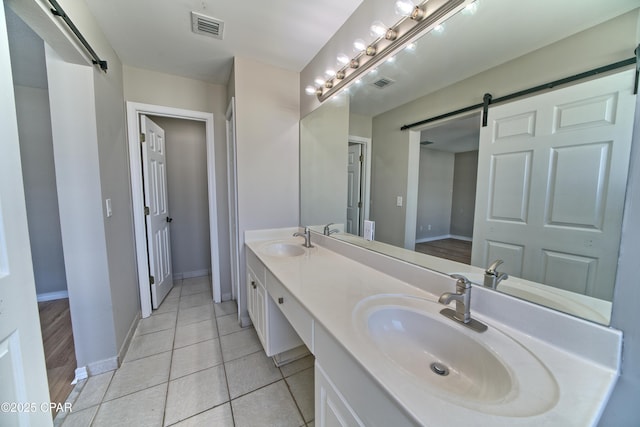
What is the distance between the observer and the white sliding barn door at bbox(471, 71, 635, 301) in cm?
63

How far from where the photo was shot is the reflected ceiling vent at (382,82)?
1.37 metres

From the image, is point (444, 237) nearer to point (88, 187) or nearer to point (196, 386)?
point (196, 386)

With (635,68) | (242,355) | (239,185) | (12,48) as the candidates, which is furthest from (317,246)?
(12,48)

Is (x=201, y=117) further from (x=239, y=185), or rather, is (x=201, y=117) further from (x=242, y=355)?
(x=242, y=355)

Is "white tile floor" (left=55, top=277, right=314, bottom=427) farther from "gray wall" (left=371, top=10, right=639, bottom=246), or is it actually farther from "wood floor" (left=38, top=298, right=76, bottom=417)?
"gray wall" (left=371, top=10, right=639, bottom=246)

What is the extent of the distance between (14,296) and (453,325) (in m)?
1.47

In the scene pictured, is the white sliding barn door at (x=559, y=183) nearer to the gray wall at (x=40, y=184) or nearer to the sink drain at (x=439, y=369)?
the sink drain at (x=439, y=369)

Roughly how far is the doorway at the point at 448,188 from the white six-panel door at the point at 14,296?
1604 mm

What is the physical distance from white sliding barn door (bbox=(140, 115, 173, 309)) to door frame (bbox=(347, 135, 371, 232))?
2.14 meters

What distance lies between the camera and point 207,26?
62.1 inches

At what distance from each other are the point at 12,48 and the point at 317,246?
A: 2705 millimetres

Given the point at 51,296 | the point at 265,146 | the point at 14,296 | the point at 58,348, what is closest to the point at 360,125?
the point at 265,146

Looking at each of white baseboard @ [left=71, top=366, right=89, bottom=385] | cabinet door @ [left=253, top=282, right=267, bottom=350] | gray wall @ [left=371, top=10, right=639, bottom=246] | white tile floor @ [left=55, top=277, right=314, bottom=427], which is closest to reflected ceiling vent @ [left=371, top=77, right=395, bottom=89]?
gray wall @ [left=371, top=10, right=639, bottom=246]

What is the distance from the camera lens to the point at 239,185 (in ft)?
6.64
